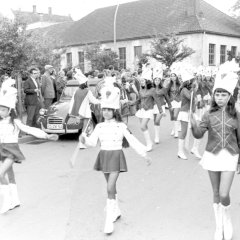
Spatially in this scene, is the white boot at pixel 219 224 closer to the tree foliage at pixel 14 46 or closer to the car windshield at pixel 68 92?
the car windshield at pixel 68 92

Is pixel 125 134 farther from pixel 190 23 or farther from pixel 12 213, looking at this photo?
pixel 190 23

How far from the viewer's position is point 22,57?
14.0 m

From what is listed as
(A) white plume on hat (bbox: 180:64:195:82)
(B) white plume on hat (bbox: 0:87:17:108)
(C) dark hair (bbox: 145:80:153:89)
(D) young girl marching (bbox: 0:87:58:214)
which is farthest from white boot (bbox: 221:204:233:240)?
(C) dark hair (bbox: 145:80:153:89)

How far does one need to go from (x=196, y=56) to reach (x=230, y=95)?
36680 mm

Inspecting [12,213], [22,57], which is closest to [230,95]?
[12,213]

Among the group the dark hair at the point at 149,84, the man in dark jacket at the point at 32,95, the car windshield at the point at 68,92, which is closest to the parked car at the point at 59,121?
the man in dark jacket at the point at 32,95

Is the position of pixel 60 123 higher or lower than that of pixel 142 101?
lower

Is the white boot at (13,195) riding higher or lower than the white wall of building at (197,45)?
lower

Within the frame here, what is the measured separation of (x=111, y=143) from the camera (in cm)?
517

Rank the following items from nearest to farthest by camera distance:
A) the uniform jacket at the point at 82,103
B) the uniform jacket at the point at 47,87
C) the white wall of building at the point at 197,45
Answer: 1. the uniform jacket at the point at 82,103
2. the uniform jacket at the point at 47,87
3. the white wall of building at the point at 197,45

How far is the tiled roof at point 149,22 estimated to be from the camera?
41.5 meters

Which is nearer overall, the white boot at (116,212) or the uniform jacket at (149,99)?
the white boot at (116,212)

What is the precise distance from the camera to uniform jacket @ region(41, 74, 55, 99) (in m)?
13.4

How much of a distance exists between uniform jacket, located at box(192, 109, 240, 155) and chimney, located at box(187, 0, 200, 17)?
3851cm
